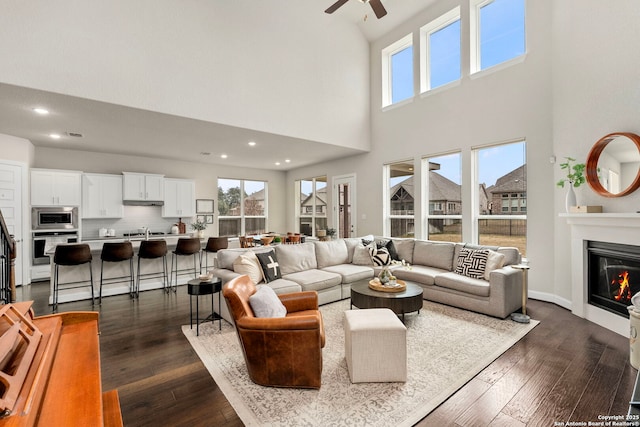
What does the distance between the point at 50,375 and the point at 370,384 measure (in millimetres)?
2003

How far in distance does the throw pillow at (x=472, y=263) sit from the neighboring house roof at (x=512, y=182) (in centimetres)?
141

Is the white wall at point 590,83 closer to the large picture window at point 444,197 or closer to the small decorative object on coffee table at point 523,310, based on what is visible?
the small decorative object on coffee table at point 523,310

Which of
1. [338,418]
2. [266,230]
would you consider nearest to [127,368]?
[338,418]

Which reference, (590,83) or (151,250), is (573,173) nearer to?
(590,83)

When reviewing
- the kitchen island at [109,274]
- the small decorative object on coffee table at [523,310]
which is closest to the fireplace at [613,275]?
the small decorative object on coffee table at [523,310]

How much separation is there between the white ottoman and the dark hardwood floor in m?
0.40

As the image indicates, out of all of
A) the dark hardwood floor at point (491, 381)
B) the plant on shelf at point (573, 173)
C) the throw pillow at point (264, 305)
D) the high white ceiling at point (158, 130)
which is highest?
the high white ceiling at point (158, 130)

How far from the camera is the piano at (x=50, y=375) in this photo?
0.82 m

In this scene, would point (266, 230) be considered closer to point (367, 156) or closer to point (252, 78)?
point (367, 156)

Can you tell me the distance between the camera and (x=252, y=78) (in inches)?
194

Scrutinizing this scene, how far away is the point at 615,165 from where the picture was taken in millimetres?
3365

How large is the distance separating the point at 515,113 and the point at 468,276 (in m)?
2.76

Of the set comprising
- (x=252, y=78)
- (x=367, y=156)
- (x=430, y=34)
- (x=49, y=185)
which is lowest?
(x=49, y=185)

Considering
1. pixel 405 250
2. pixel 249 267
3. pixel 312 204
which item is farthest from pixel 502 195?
pixel 312 204
